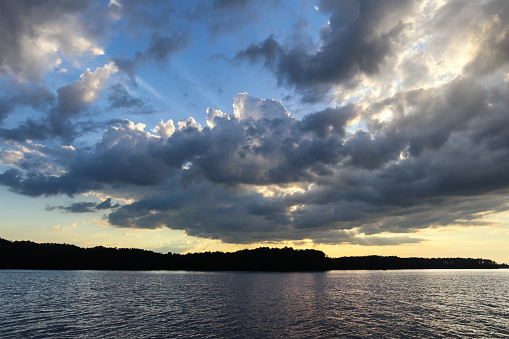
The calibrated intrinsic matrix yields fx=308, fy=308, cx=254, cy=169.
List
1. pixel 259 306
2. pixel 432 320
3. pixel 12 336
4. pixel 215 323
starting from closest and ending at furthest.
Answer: pixel 12 336 < pixel 215 323 < pixel 432 320 < pixel 259 306

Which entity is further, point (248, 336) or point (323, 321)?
point (323, 321)

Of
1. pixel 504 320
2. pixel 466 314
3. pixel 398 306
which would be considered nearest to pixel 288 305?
pixel 398 306

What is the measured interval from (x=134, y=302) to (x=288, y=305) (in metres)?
42.2

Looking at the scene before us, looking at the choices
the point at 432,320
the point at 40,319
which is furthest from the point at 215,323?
the point at 432,320

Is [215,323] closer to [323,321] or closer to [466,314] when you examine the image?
[323,321]

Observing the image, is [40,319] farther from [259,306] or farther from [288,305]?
[288,305]

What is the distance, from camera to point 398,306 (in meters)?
82.2

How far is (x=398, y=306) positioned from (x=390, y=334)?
37.6 m

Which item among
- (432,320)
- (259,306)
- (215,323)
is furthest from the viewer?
(259,306)

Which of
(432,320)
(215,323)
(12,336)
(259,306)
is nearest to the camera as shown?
(12,336)

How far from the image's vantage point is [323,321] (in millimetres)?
60344

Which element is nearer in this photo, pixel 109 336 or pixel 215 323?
pixel 109 336

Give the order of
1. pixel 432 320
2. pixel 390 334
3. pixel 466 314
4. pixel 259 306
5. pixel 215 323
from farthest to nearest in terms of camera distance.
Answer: pixel 259 306 → pixel 466 314 → pixel 432 320 → pixel 215 323 → pixel 390 334

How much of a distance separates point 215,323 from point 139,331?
13.8 meters
